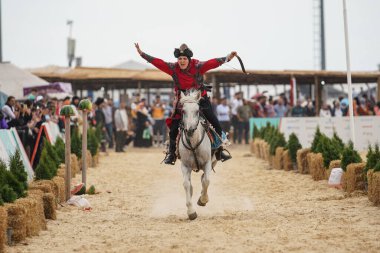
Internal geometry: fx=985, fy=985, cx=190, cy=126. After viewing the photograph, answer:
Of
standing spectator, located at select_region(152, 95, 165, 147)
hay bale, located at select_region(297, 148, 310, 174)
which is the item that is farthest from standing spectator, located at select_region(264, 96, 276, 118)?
hay bale, located at select_region(297, 148, 310, 174)

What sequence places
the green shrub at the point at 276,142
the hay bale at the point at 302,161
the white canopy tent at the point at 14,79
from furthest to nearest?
the white canopy tent at the point at 14,79 < the green shrub at the point at 276,142 < the hay bale at the point at 302,161

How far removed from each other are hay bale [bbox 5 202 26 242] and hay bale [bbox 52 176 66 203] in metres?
4.05

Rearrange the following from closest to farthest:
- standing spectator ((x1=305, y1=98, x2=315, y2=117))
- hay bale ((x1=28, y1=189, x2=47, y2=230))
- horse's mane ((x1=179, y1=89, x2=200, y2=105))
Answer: hay bale ((x1=28, y1=189, x2=47, y2=230)) → horse's mane ((x1=179, y1=89, x2=200, y2=105)) → standing spectator ((x1=305, y1=98, x2=315, y2=117))

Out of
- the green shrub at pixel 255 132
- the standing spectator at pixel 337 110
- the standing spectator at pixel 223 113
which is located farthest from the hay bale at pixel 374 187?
the standing spectator at pixel 223 113

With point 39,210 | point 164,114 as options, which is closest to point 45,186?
point 39,210

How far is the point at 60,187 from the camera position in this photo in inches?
684

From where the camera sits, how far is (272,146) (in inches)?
1163

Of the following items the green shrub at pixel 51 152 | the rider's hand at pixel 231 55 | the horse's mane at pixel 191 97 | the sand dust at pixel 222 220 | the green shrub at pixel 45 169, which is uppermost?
the rider's hand at pixel 231 55

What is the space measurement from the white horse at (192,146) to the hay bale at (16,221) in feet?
11.2

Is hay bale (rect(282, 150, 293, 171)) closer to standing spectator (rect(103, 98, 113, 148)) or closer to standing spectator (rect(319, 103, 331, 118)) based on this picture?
standing spectator (rect(103, 98, 113, 148))

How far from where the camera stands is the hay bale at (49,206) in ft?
50.0

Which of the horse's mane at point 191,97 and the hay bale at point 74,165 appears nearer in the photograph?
the horse's mane at point 191,97

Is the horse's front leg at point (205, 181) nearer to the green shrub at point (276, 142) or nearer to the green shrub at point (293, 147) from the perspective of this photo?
the green shrub at point (293, 147)

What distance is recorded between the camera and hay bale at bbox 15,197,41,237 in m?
13.3
